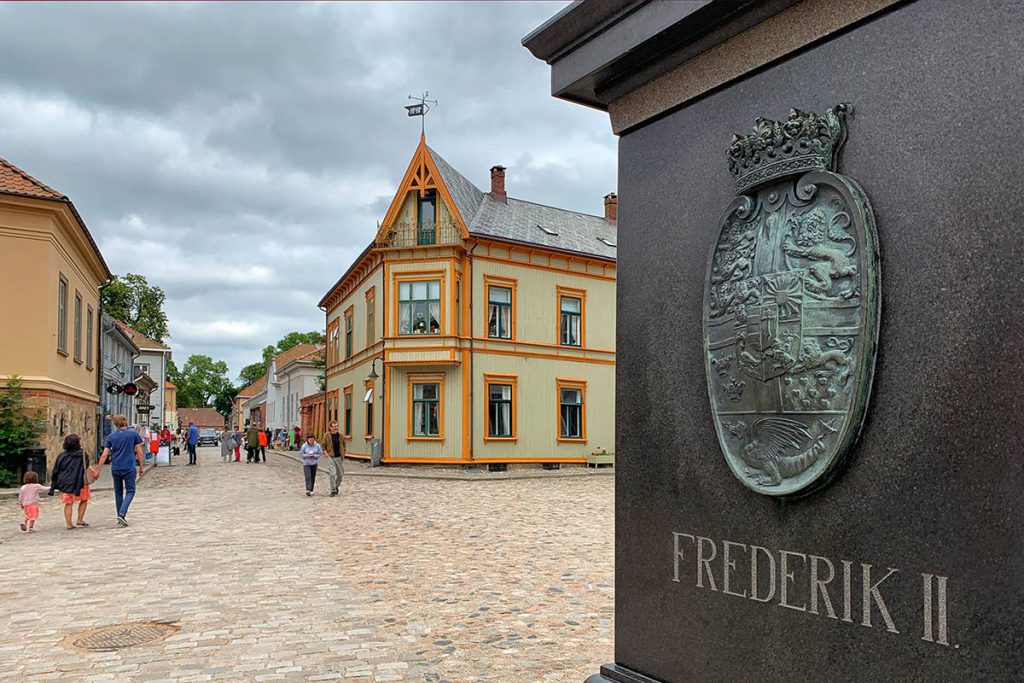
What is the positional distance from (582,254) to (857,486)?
27.0 metres

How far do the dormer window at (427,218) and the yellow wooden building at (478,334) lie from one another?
41 mm

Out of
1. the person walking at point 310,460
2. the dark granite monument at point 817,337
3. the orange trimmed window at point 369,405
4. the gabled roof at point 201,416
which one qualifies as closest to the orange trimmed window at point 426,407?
the orange trimmed window at point 369,405

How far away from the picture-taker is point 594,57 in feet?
12.0

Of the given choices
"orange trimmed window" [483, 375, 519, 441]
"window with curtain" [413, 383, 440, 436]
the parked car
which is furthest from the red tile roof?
the parked car

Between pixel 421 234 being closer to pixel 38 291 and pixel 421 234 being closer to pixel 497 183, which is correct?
pixel 497 183

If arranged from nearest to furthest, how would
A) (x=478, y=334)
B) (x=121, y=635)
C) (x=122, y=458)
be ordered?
(x=121, y=635), (x=122, y=458), (x=478, y=334)

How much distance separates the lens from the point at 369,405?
30.6 m

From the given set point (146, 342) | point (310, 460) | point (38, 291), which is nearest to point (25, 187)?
point (38, 291)

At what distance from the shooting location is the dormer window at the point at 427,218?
27234mm

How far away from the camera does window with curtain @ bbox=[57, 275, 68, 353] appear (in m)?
21.6

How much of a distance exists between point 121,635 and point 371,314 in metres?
24.8

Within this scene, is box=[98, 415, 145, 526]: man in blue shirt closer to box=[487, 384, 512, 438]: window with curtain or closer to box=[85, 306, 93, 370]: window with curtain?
box=[487, 384, 512, 438]: window with curtain

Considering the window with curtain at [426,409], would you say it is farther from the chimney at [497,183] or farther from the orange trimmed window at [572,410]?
the chimney at [497,183]

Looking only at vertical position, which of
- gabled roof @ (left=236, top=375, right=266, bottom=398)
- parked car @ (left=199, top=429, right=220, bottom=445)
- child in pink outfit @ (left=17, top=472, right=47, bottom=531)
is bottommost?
parked car @ (left=199, top=429, right=220, bottom=445)
